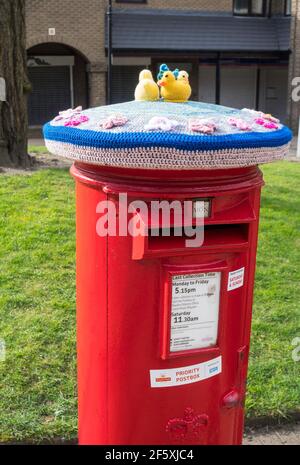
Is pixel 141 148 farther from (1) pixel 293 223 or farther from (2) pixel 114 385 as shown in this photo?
(1) pixel 293 223

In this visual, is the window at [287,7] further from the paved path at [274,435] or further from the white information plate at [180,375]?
the white information plate at [180,375]

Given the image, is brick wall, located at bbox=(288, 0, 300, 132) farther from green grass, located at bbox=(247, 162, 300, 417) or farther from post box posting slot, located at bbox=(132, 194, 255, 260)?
post box posting slot, located at bbox=(132, 194, 255, 260)

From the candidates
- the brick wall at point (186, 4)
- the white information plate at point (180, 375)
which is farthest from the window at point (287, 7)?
the white information plate at point (180, 375)

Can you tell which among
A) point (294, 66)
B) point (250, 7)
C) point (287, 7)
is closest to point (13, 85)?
point (294, 66)

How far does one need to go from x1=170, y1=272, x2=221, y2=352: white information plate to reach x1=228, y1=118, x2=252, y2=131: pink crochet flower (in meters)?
0.48

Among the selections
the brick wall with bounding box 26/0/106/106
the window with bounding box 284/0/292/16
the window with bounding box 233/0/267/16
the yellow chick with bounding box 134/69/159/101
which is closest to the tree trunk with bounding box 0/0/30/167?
the yellow chick with bounding box 134/69/159/101

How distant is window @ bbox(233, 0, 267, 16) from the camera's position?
2005 cm

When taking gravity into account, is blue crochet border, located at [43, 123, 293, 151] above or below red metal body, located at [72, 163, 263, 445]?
above

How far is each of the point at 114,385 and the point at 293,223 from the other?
4125 mm

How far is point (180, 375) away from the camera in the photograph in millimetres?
1925

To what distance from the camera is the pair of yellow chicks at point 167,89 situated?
2.13m

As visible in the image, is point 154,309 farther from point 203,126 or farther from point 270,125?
point 270,125

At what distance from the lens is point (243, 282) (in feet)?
6.53
